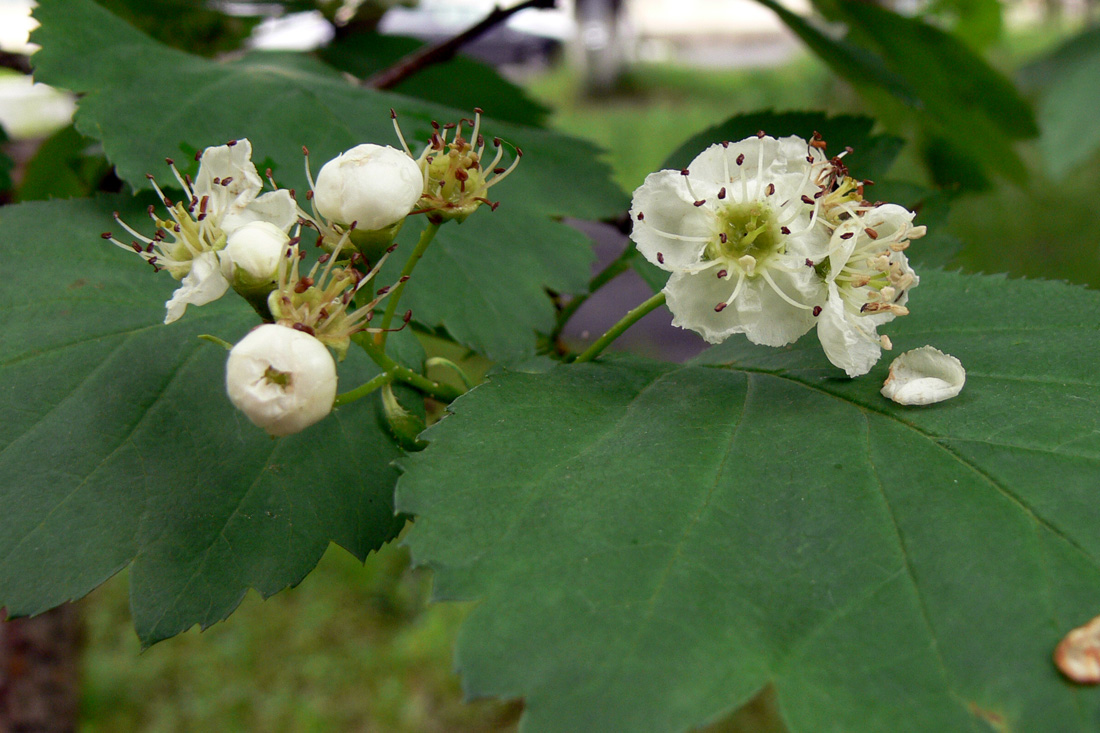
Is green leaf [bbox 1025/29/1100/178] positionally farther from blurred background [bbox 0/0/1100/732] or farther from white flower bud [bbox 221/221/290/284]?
white flower bud [bbox 221/221/290/284]

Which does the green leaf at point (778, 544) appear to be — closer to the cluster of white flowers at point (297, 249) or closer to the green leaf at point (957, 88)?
the cluster of white flowers at point (297, 249)

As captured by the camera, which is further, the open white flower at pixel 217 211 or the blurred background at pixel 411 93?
the blurred background at pixel 411 93

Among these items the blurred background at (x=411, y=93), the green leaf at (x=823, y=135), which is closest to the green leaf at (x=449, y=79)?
the blurred background at (x=411, y=93)

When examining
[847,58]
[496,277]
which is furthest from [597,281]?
[847,58]

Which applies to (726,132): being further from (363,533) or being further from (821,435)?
(363,533)

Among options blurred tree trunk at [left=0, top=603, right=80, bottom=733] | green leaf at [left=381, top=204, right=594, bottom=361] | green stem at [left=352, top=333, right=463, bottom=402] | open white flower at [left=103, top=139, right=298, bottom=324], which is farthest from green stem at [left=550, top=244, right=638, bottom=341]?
blurred tree trunk at [left=0, top=603, right=80, bottom=733]

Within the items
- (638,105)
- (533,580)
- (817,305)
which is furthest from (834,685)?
(638,105)
